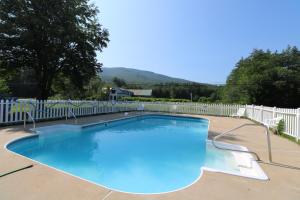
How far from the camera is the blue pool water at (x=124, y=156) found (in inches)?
177

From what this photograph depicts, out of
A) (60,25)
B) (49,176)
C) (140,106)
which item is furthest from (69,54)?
(49,176)

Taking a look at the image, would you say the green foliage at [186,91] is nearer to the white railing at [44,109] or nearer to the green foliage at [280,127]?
the white railing at [44,109]

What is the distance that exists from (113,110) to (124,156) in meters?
10.2

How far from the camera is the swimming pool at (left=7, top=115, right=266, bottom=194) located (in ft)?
14.5

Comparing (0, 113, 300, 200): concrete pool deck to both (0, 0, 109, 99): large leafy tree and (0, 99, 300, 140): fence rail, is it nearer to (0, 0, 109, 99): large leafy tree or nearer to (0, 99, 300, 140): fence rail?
(0, 99, 300, 140): fence rail

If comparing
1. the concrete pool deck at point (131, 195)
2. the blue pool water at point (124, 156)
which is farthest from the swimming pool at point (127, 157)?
the concrete pool deck at point (131, 195)

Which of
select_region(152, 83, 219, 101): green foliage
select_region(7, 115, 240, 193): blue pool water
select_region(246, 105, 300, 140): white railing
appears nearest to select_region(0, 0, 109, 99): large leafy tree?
select_region(7, 115, 240, 193): blue pool water

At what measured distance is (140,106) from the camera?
18625mm

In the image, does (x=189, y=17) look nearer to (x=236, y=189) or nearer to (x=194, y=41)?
(x=194, y=41)

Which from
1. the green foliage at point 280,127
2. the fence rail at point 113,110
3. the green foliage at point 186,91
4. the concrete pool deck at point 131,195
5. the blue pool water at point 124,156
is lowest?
the blue pool water at point 124,156

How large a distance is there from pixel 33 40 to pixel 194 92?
1746 inches

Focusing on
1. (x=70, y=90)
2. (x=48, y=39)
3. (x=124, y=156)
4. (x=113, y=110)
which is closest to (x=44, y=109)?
(x=124, y=156)

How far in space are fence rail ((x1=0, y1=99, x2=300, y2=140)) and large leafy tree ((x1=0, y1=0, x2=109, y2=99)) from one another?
3.38 m

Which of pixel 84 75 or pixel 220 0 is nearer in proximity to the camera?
pixel 220 0
